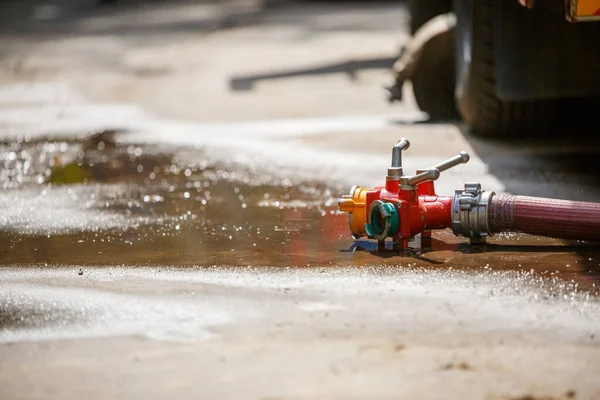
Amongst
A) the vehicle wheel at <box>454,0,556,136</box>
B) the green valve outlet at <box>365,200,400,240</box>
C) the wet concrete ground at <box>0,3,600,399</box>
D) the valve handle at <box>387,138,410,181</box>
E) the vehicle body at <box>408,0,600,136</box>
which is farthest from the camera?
the vehicle wheel at <box>454,0,556,136</box>

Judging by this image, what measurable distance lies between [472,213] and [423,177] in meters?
0.25

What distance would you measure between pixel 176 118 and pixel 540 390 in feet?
22.2

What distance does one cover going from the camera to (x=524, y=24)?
6152mm

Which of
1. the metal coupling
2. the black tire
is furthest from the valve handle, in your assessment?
the black tire

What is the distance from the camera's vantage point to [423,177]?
4387 mm

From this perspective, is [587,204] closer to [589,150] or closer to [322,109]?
[589,150]

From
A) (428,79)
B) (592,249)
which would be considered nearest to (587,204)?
(592,249)

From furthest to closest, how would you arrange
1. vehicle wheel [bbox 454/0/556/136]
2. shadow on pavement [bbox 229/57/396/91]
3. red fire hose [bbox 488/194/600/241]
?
shadow on pavement [bbox 229/57/396/91] → vehicle wheel [bbox 454/0/556/136] → red fire hose [bbox 488/194/600/241]

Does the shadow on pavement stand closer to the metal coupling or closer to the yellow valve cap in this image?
the yellow valve cap

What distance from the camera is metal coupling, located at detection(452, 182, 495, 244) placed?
4.42 m

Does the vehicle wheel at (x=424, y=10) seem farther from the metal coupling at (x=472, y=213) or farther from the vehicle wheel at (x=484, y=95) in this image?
the metal coupling at (x=472, y=213)

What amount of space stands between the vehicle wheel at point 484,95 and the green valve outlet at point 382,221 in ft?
8.75

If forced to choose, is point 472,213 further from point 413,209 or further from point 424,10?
point 424,10

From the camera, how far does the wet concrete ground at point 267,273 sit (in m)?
3.15
